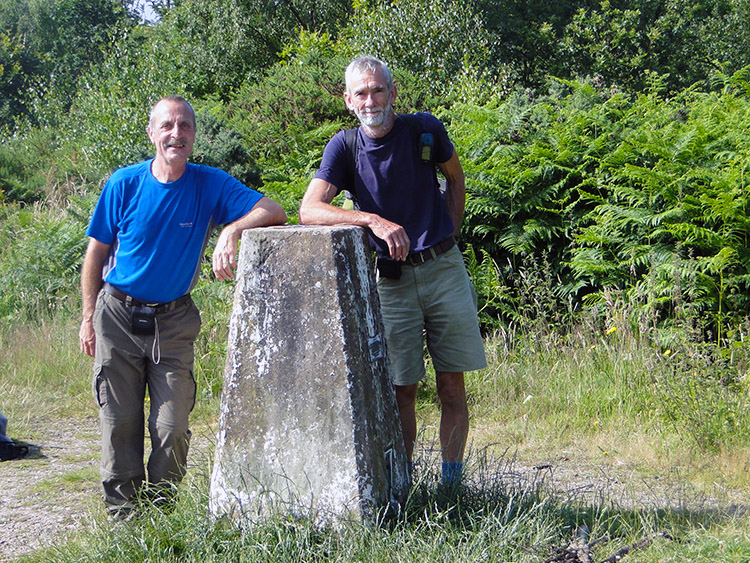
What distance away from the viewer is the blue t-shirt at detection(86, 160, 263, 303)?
384 cm

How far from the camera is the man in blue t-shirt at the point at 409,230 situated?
Result: 12.4 ft

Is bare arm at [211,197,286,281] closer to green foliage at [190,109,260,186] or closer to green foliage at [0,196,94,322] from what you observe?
green foliage at [190,109,260,186]

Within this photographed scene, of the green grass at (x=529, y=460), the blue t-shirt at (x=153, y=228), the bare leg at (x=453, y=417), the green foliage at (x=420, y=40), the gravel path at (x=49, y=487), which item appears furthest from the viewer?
the green foliage at (x=420, y=40)

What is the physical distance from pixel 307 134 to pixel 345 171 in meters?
6.25

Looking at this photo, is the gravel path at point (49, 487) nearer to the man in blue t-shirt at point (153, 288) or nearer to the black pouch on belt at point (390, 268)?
the man in blue t-shirt at point (153, 288)

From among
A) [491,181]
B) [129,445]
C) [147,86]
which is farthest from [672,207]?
[147,86]

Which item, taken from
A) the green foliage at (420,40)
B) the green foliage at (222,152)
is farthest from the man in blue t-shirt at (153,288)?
the green foliage at (420,40)

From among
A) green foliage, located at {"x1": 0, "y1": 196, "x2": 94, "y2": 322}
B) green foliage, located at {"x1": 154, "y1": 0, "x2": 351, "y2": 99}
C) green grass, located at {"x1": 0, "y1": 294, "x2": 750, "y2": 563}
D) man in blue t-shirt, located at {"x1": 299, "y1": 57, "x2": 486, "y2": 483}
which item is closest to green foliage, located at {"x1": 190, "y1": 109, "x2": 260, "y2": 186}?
green foliage, located at {"x1": 0, "y1": 196, "x2": 94, "y2": 322}

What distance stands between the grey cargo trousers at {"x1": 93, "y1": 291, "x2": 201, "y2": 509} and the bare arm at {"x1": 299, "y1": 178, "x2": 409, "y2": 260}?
2.77 ft

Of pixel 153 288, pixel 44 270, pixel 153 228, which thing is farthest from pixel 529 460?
pixel 44 270

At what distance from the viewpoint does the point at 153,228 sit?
12.6 ft

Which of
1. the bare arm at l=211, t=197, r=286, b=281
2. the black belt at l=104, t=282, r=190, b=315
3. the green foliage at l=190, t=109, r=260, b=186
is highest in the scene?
the green foliage at l=190, t=109, r=260, b=186

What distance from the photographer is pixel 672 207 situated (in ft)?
20.9

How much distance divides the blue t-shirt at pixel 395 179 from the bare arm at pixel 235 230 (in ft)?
0.99
